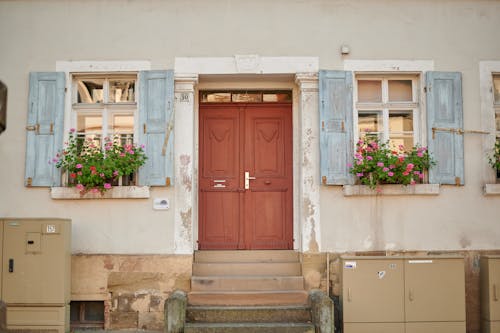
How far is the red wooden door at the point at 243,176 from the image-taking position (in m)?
8.88

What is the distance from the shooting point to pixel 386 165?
829cm

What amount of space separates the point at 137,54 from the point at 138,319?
3.66 m

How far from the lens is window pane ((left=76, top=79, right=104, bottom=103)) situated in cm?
874

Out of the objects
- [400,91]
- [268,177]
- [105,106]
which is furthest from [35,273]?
[400,91]

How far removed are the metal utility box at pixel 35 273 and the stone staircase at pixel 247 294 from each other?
1.69 meters

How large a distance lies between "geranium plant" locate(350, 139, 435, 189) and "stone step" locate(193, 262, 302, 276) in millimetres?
1581

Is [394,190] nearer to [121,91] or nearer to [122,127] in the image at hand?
[122,127]

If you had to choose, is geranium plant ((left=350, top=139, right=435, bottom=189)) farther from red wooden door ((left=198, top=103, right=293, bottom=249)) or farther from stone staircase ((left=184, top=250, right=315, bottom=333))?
stone staircase ((left=184, top=250, right=315, bottom=333))

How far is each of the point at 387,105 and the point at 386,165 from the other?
959mm

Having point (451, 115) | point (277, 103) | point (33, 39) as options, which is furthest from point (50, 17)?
point (451, 115)

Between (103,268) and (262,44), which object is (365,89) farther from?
(103,268)

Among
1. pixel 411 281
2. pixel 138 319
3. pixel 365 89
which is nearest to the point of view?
pixel 411 281

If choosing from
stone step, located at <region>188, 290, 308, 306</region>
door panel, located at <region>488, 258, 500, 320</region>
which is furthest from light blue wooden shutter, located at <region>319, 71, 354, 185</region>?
door panel, located at <region>488, 258, 500, 320</region>

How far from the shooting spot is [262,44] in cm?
859
